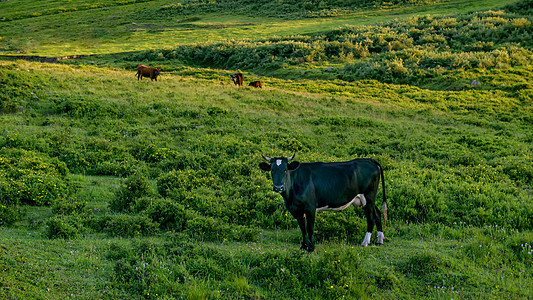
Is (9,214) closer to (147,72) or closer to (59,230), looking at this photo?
(59,230)

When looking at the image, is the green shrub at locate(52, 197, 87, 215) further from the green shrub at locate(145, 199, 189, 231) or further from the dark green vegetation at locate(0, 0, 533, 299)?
the green shrub at locate(145, 199, 189, 231)

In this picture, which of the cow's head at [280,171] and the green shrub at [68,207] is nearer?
the cow's head at [280,171]

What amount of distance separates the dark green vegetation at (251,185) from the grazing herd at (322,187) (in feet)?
2.14

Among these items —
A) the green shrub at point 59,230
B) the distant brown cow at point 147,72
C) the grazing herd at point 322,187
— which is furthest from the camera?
the distant brown cow at point 147,72

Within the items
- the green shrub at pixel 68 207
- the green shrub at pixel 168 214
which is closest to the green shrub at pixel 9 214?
the green shrub at pixel 68 207

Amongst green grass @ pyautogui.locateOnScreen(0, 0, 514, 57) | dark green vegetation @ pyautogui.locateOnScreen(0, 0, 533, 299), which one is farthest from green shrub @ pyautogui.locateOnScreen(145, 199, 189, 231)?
green grass @ pyautogui.locateOnScreen(0, 0, 514, 57)

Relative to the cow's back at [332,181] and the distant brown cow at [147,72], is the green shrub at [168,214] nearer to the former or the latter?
the cow's back at [332,181]

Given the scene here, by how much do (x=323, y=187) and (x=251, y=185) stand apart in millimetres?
4136

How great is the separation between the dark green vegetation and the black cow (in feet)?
2.34

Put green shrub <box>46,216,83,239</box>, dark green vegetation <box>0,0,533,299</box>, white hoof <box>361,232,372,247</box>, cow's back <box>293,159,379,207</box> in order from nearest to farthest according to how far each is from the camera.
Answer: dark green vegetation <box>0,0,533,299</box>
cow's back <box>293,159,379,207</box>
green shrub <box>46,216,83,239</box>
white hoof <box>361,232,372,247</box>

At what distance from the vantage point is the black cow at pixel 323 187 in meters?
8.23

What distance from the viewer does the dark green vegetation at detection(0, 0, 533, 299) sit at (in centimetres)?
707

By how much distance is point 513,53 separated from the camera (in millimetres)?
37250

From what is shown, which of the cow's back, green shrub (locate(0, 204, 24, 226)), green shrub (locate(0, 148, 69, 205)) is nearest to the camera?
the cow's back
